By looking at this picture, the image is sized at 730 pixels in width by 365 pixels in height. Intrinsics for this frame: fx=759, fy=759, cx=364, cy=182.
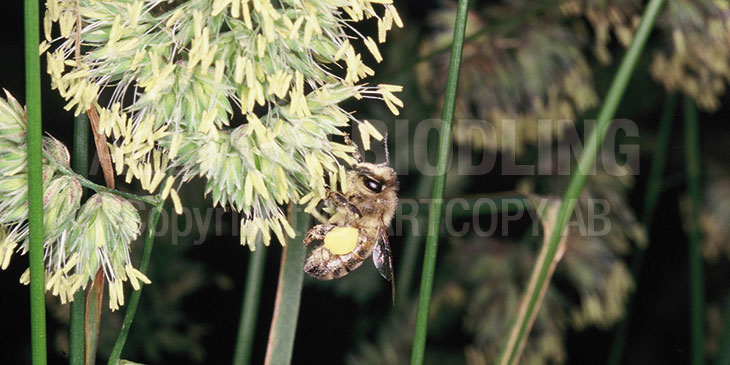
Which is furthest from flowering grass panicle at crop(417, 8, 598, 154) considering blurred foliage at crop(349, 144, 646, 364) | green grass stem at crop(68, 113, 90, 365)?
green grass stem at crop(68, 113, 90, 365)

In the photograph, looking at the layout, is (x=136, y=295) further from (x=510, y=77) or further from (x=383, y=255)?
(x=510, y=77)

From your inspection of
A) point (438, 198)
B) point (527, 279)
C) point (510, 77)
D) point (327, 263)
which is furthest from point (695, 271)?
point (438, 198)

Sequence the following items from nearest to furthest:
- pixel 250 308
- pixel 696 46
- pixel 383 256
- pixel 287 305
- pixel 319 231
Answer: pixel 287 305 < pixel 250 308 < pixel 319 231 < pixel 383 256 < pixel 696 46

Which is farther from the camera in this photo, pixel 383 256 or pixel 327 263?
pixel 383 256

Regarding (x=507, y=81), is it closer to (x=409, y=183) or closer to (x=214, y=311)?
(x=409, y=183)

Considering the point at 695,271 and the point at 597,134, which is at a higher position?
the point at 597,134

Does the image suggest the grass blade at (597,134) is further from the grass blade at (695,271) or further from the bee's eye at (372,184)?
the grass blade at (695,271)
